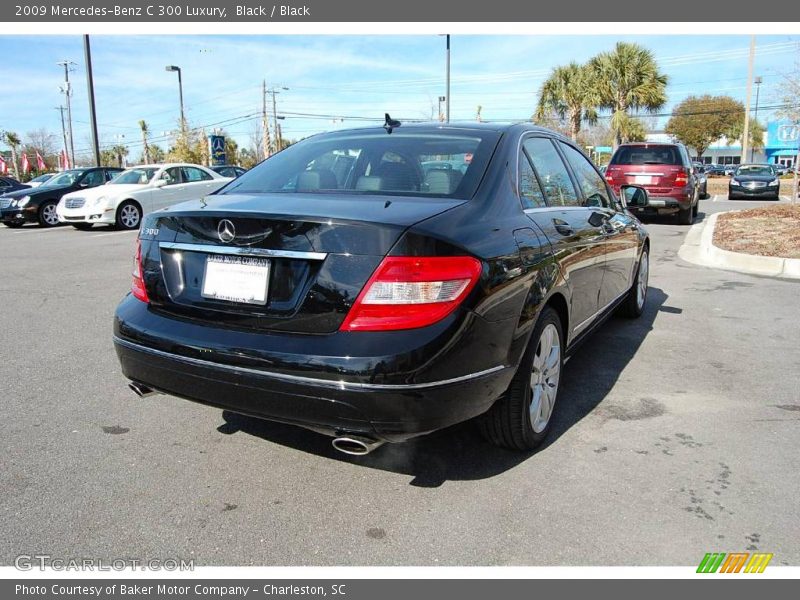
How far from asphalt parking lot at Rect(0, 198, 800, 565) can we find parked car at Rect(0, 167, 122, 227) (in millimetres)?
13592

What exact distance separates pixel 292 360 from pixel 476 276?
2.59ft

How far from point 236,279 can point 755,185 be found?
25930 millimetres

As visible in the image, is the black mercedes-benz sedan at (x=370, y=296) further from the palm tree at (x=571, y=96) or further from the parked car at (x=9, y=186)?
the palm tree at (x=571, y=96)

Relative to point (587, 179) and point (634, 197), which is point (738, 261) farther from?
point (587, 179)

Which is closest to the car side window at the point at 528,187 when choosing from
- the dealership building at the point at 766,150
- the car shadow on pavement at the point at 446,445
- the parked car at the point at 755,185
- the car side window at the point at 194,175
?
the car shadow on pavement at the point at 446,445

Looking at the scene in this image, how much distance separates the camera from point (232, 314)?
2.56 meters

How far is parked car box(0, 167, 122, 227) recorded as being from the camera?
16.2m

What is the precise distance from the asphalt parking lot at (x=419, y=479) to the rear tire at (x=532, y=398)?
13 centimetres

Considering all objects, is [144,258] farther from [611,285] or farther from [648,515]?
[611,285]

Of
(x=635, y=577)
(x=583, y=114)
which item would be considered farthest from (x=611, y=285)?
(x=583, y=114)

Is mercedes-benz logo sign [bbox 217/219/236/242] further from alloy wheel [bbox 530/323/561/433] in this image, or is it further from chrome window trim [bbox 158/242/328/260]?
alloy wheel [bbox 530/323/561/433]

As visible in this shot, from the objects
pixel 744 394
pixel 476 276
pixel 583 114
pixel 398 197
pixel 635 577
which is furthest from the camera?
pixel 583 114

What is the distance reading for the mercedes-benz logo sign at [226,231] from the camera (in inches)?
101

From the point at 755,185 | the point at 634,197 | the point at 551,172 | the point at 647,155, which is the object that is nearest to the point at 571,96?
the point at 755,185
